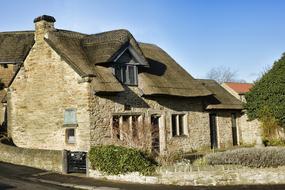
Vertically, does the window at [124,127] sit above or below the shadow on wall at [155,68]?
below

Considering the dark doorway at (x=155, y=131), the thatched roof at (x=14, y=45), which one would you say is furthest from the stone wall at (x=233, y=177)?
the thatched roof at (x=14, y=45)

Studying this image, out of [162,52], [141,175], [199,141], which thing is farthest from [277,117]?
[141,175]

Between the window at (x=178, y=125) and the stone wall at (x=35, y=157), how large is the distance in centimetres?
880

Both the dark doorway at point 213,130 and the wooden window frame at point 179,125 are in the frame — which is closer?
the wooden window frame at point 179,125

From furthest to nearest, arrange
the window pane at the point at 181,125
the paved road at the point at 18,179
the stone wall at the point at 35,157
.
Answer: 1. the window pane at the point at 181,125
2. the stone wall at the point at 35,157
3. the paved road at the point at 18,179

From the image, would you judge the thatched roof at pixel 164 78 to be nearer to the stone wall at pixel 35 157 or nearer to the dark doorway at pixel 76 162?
the dark doorway at pixel 76 162

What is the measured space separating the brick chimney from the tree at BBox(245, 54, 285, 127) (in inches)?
583

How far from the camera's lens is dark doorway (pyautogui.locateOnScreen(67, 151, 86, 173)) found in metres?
18.6

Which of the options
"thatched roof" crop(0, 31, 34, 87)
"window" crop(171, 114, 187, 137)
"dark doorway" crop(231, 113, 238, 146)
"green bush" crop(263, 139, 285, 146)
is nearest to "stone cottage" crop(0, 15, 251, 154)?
"window" crop(171, 114, 187, 137)

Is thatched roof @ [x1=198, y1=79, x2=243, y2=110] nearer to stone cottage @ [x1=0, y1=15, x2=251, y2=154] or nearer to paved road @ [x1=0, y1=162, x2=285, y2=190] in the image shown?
stone cottage @ [x1=0, y1=15, x2=251, y2=154]

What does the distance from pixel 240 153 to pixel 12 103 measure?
14.4m

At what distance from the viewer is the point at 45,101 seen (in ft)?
77.5

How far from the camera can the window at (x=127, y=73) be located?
23312 millimetres

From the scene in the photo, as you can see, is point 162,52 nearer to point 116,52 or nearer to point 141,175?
point 116,52
